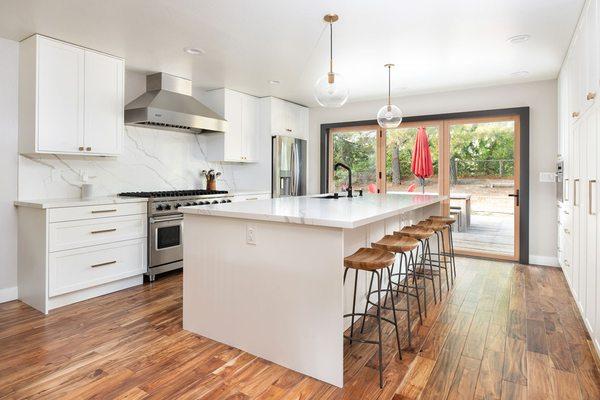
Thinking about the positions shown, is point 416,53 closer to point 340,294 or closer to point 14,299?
point 340,294

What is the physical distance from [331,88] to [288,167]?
9.84 ft

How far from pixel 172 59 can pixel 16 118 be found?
1.54 m

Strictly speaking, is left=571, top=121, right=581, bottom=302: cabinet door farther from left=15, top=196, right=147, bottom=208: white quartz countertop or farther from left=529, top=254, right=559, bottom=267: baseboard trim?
left=15, top=196, right=147, bottom=208: white quartz countertop

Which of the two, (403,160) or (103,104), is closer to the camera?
(103,104)

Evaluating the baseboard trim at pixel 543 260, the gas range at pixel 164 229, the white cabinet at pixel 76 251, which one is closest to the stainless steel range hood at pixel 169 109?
the gas range at pixel 164 229

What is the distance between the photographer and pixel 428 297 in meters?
3.42

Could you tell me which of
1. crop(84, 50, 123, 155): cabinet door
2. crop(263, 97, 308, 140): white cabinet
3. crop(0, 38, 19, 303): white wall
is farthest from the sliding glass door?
crop(0, 38, 19, 303): white wall

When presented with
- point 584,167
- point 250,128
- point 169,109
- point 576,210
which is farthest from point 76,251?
point 576,210

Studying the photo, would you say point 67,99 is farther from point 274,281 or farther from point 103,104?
point 274,281

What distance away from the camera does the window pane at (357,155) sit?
19.7 ft

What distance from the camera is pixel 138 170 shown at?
14.5ft

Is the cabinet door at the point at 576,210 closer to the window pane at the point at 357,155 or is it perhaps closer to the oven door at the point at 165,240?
the window pane at the point at 357,155

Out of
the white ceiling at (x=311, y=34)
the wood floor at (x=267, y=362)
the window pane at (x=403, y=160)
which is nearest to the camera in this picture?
the wood floor at (x=267, y=362)

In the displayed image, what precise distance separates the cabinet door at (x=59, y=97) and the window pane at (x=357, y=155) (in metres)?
3.82
